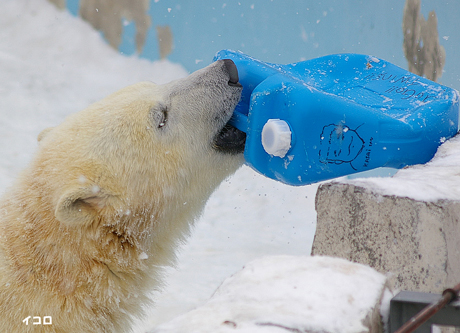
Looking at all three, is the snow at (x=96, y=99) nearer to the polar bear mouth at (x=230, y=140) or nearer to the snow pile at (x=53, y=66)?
the snow pile at (x=53, y=66)

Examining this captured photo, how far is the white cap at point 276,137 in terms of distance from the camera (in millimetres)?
1948

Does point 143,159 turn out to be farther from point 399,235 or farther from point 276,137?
point 399,235

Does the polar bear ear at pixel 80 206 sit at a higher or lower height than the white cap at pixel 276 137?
lower

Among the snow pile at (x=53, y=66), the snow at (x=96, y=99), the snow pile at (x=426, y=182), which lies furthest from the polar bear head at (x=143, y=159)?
the snow pile at (x=53, y=66)

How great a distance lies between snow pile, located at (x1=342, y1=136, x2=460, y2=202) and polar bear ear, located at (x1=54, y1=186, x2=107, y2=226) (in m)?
0.96

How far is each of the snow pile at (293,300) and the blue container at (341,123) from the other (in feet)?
2.97

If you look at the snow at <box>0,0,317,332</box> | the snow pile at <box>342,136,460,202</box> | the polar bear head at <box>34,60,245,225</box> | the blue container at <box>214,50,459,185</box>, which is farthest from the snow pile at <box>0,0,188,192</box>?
the snow pile at <box>342,136,460,202</box>

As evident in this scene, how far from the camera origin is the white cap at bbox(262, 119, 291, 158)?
1948 mm

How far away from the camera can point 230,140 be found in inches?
88.4

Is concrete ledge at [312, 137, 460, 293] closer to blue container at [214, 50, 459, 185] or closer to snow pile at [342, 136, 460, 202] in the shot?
snow pile at [342, 136, 460, 202]

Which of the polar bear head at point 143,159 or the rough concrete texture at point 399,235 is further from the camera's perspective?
the polar bear head at point 143,159

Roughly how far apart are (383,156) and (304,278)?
1.03 meters

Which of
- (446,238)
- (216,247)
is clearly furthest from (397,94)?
(216,247)

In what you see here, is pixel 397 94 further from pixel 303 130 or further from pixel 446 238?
pixel 446 238
